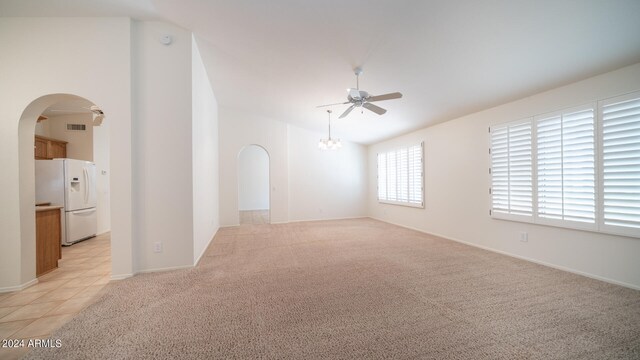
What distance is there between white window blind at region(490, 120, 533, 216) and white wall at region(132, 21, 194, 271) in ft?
16.4

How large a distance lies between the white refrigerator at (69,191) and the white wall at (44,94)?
2233mm

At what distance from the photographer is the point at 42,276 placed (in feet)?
9.98

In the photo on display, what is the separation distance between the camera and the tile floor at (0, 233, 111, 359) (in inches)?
76.9

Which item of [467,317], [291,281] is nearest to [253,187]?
[291,281]

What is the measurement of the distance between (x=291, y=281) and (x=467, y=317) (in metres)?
1.88

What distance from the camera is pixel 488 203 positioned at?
13.5 ft

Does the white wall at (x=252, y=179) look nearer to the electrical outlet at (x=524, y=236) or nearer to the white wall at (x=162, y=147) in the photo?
the white wall at (x=162, y=147)

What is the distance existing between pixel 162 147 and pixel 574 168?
558cm

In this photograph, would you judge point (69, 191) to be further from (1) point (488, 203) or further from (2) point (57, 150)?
(1) point (488, 203)

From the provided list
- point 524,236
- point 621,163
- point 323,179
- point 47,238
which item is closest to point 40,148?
point 47,238

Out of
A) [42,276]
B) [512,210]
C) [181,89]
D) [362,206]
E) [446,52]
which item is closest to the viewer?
[446,52]

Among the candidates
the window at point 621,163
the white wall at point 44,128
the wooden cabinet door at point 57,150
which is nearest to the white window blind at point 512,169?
the window at point 621,163

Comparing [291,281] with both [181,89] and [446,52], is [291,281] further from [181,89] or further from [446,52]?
[446,52]

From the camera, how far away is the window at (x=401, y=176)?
579cm
